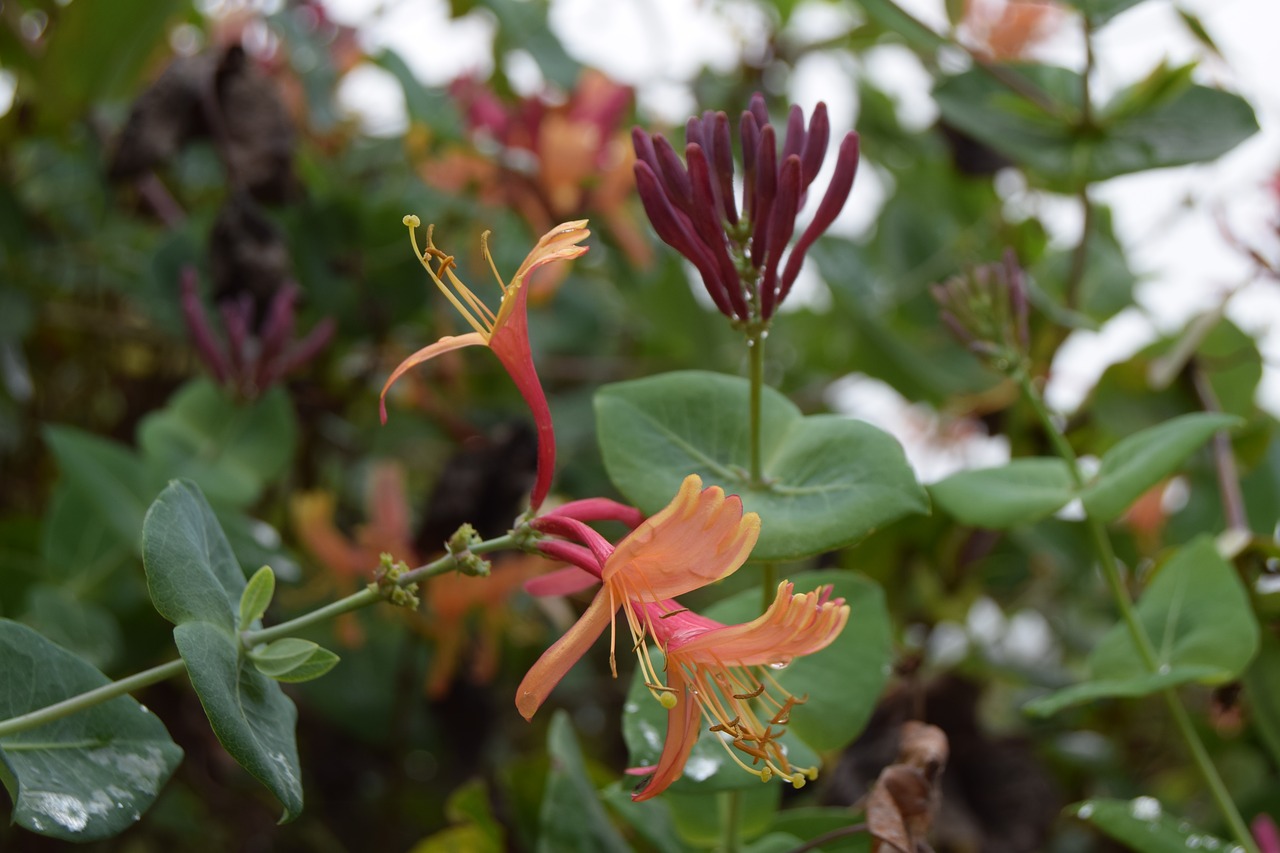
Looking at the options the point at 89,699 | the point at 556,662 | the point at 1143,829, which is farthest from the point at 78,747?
the point at 1143,829

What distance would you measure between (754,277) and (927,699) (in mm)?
391

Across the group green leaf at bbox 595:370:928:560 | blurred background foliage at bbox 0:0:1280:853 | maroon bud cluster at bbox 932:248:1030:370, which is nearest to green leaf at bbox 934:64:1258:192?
blurred background foliage at bbox 0:0:1280:853

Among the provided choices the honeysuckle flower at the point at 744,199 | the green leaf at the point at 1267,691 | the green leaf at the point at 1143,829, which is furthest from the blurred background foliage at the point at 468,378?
the honeysuckle flower at the point at 744,199

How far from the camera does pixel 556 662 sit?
33 cm

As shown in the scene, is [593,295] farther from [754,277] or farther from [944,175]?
[754,277]

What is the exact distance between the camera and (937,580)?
816 mm

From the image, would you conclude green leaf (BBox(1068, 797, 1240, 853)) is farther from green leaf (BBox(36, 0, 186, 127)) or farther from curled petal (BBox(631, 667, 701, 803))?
green leaf (BBox(36, 0, 186, 127))

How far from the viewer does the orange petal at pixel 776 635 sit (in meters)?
0.33

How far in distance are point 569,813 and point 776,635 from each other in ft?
0.73

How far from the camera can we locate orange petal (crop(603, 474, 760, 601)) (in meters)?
0.32

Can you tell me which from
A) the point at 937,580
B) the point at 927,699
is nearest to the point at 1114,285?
the point at 937,580

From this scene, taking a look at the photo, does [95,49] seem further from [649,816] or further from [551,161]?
[649,816]

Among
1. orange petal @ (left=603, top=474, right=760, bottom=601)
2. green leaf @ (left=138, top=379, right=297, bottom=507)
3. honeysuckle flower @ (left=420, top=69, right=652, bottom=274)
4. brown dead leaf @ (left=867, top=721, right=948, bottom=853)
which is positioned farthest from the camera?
honeysuckle flower @ (left=420, top=69, right=652, bottom=274)

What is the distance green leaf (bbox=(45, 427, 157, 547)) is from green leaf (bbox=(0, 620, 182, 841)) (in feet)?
0.95
